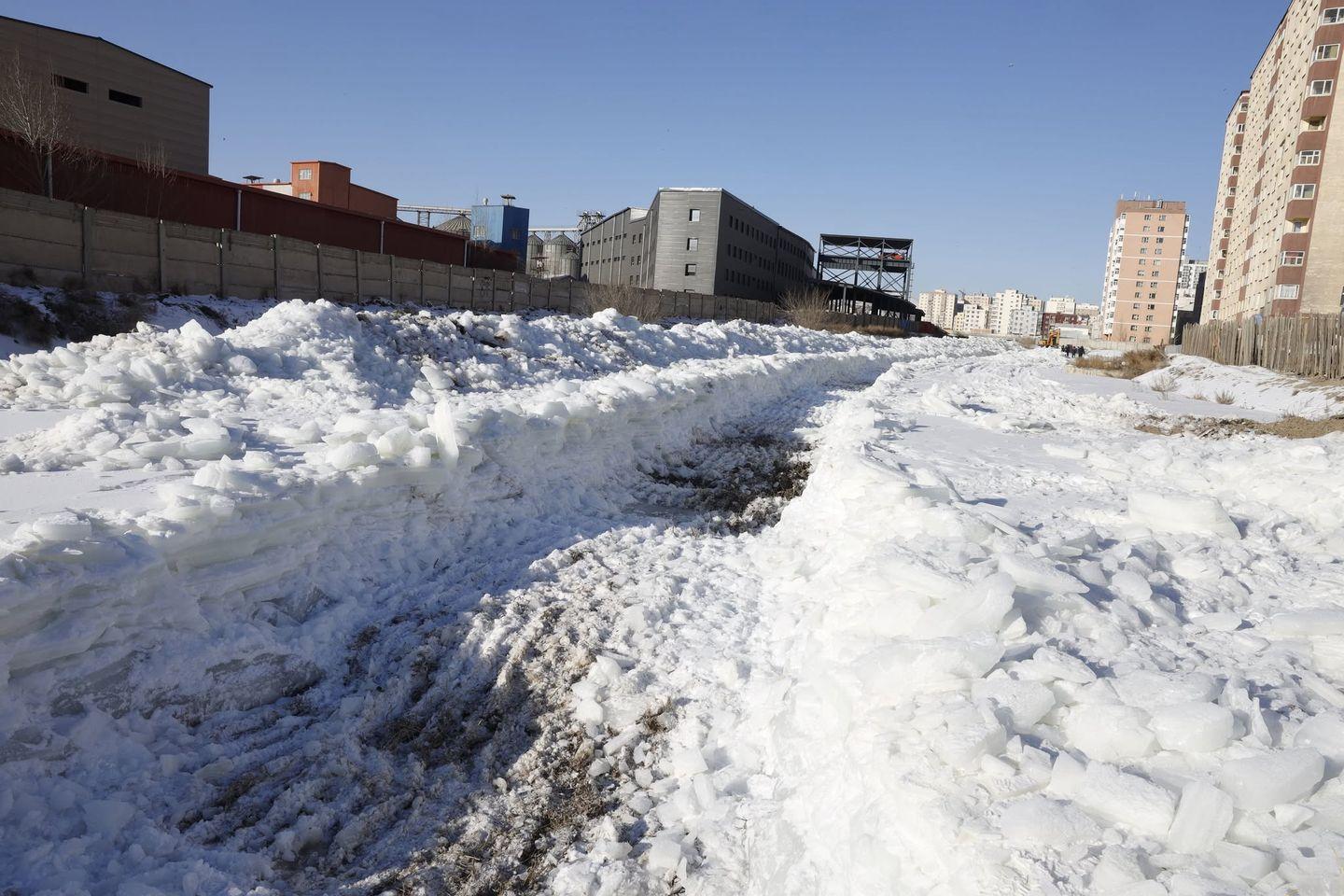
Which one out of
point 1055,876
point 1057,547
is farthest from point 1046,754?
point 1057,547

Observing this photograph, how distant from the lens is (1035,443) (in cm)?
986

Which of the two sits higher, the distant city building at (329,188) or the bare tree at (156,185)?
the distant city building at (329,188)

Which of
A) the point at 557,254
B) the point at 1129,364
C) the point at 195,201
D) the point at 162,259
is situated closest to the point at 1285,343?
the point at 1129,364

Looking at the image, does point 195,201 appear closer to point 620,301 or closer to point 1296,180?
point 620,301

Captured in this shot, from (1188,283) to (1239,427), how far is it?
6362 inches

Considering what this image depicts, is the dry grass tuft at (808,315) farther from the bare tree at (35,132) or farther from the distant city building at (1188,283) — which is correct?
the distant city building at (1188,283)

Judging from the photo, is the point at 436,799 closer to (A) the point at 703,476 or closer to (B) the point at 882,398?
(A) the point at 703,476

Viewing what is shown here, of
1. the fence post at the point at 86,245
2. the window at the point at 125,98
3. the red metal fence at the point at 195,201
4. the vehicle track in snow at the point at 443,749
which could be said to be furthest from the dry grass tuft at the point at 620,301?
the vehicle track in snow at the point at 443,749

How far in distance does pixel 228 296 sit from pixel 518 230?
36.1 m

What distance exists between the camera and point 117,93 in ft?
98.7

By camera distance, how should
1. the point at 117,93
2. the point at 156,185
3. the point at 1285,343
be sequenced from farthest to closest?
the point at 117,93
the point at 156,185
the point at 1285,343

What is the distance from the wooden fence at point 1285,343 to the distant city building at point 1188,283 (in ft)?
373

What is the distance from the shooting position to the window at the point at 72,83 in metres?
28.2

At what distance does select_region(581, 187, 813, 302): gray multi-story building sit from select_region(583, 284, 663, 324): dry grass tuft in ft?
60.0
